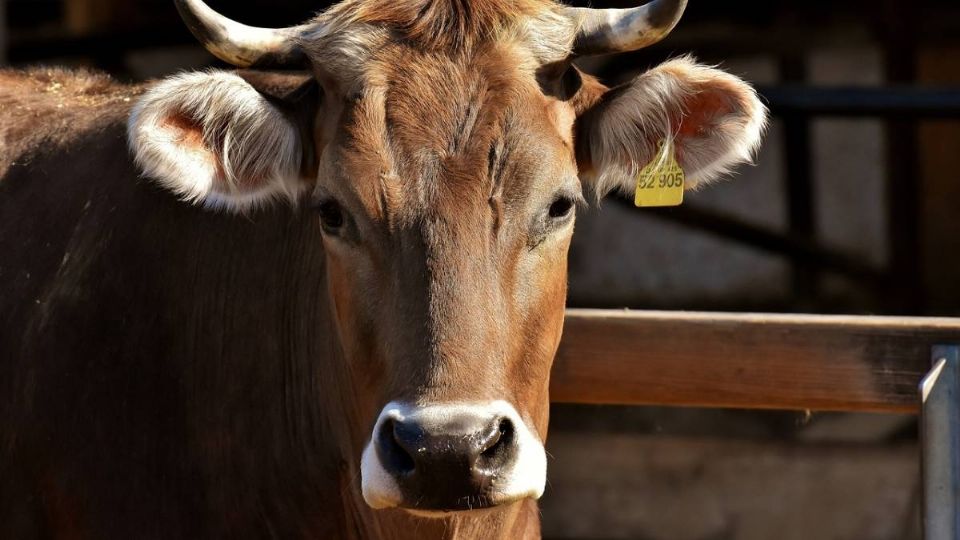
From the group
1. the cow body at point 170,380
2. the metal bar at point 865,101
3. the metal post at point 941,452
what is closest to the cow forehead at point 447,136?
the cow body at point 170,380

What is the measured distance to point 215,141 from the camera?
3658mm

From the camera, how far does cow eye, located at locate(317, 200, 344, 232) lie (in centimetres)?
340

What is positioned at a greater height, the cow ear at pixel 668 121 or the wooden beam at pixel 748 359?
the cow ear at pixel 668 121

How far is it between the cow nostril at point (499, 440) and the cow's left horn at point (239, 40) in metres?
1.22

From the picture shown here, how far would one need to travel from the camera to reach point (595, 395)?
4148 millimetres

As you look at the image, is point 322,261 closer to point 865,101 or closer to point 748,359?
point 748,359

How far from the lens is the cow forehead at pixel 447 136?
3240 millimetres

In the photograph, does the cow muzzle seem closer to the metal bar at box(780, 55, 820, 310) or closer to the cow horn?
the cow horn

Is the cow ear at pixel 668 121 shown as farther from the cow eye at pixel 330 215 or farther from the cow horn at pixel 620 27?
the cow eye at pixel 330 215

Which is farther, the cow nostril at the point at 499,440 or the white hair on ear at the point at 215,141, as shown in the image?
the white hair on ear at the point at 215,141

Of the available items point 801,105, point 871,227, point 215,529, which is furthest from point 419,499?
point 871,227

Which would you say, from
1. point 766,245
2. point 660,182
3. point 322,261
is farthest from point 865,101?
point 766,245

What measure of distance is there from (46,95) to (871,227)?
670 centimetres

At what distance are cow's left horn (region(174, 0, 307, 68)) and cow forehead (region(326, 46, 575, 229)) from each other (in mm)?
357
